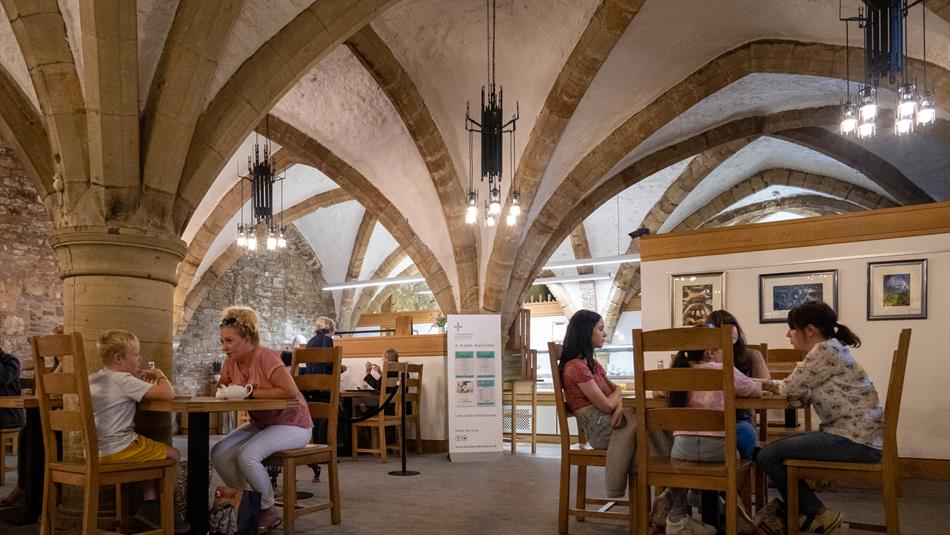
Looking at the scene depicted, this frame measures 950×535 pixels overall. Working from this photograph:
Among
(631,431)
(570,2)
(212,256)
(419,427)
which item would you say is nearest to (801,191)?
(570,2)

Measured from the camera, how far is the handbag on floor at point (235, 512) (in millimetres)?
3752

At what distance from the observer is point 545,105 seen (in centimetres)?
915

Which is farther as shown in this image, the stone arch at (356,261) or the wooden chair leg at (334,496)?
the stone arch at (356,261)

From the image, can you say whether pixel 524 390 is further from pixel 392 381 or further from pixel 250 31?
pixel 250 31

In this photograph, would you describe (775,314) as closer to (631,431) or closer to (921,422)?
(921,422)

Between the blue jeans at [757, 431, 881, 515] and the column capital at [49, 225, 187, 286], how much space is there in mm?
3421

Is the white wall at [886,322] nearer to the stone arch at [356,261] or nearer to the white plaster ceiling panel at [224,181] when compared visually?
the white plaster ceiling panel at [224,181]

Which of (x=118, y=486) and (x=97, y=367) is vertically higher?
(x=97, y=367)

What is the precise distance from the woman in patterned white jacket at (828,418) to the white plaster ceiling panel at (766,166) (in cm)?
1001

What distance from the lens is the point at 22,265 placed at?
10.6m

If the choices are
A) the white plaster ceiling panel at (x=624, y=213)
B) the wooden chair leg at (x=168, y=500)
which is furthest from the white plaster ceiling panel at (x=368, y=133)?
the wooden chair leg at (x=168, y=500)

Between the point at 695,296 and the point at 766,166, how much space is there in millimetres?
7615

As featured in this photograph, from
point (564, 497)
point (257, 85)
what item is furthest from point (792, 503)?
point (257, 85)

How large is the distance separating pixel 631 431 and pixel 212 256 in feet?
42.4
